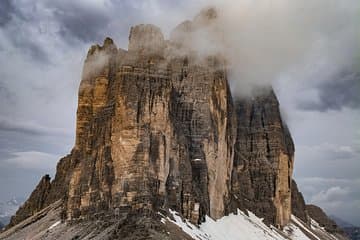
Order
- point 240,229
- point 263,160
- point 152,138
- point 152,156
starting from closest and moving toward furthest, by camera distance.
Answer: point 152,156 < point 152,138 < point 240,229 < point 263,160

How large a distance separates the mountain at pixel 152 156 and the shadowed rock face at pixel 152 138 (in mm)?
201

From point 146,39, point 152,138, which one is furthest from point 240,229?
point 146,39

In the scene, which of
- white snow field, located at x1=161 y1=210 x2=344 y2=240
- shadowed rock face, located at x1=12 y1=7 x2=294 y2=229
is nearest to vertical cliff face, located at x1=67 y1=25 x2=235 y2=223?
shadowed rock face, located at x1=12 y1=7 x2=294 y2=229

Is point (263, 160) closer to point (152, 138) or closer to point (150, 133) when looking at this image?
point (152, 138)

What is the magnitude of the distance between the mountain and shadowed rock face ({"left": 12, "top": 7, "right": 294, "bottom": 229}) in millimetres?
201

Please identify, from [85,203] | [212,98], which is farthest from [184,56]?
[85,203]

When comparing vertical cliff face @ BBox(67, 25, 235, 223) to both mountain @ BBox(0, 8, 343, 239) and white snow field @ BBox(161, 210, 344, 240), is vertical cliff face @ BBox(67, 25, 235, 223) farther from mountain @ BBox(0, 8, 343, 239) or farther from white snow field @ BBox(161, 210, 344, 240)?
white snow field @ BBox(161, 210, 344, 240)

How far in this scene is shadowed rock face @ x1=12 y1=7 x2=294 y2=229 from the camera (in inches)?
4230

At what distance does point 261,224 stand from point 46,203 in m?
53.7

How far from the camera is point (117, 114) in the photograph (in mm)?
112562

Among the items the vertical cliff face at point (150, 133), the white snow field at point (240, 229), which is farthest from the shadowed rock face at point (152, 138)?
the white snow field at point (240, 229)

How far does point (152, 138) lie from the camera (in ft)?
360

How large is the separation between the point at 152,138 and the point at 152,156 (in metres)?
3.56

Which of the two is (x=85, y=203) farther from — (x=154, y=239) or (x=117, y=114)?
(x=154, y=239)
